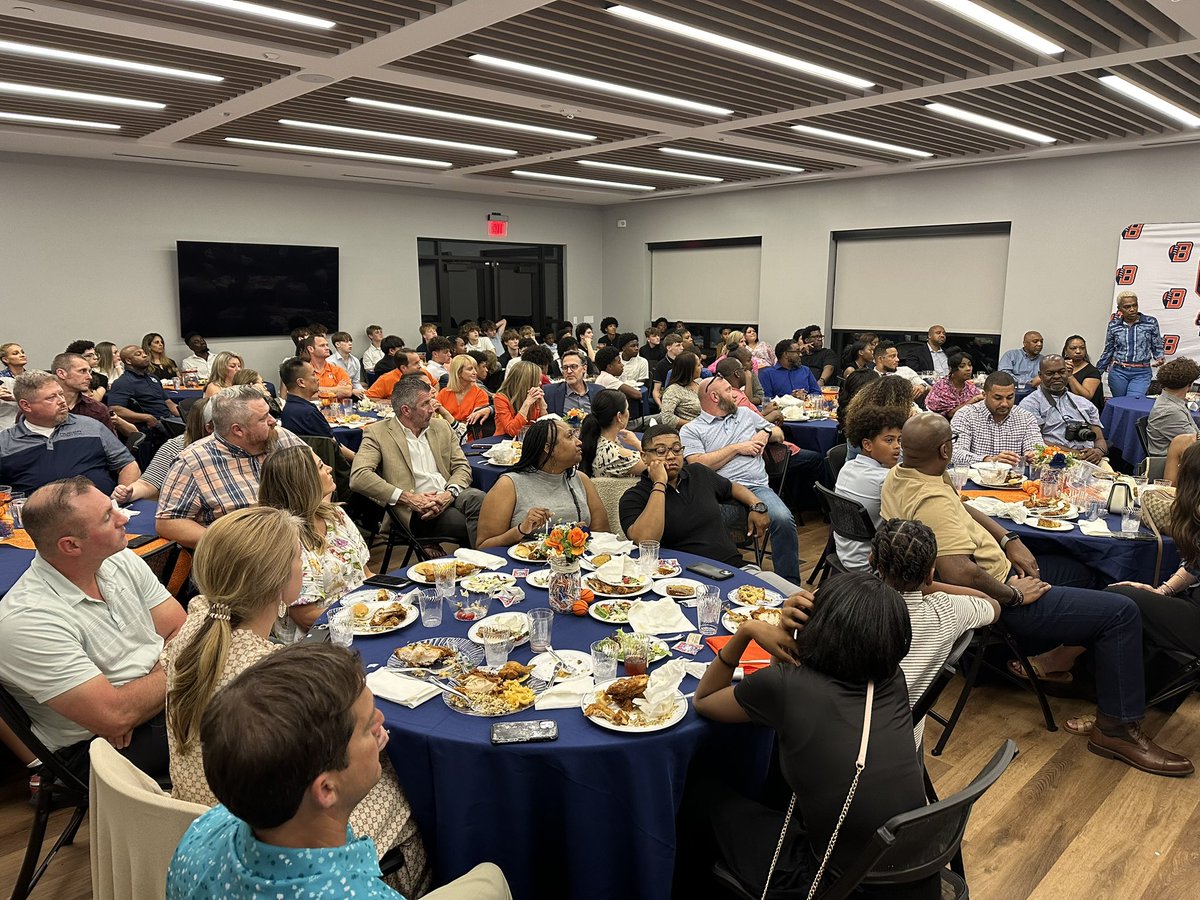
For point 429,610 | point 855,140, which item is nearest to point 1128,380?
point 855,140

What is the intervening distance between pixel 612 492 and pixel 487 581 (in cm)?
129

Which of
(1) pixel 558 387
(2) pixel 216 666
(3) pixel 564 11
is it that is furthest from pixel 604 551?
(1) pixel 558 387

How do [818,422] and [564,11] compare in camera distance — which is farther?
[818,422]

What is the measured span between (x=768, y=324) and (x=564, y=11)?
9140mm

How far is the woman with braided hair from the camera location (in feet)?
7.41

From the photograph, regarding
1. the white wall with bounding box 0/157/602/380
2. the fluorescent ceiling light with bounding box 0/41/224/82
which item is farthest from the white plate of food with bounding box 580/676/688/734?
the white wall with bounding box 0/157/602/380

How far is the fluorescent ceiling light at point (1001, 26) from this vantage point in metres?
4.55

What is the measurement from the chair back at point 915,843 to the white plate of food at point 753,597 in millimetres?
943

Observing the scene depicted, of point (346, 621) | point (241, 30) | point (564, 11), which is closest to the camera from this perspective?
point (346, 621)

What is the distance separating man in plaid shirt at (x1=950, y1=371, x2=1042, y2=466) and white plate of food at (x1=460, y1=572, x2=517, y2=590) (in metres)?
3.45

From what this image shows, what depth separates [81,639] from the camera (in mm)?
2334

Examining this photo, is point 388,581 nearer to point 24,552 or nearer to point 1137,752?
point 24,552

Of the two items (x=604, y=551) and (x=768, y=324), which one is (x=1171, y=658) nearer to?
(x=604, y=551)

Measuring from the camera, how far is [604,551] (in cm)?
324
